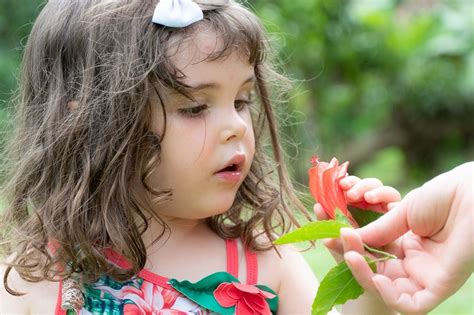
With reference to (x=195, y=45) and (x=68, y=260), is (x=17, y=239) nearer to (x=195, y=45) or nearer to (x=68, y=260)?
(x=68, y=260)

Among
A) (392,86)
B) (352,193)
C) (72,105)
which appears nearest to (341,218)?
(352,193)

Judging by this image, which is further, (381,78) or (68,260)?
(381,78)

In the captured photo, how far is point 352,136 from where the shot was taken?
8.21 metres

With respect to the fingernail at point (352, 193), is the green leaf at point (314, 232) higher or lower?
lower

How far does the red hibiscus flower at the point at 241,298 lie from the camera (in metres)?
2.33

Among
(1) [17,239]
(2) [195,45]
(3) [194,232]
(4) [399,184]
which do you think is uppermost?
(2) [195,45]

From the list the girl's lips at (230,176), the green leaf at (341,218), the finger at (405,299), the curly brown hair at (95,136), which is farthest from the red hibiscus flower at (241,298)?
the finger at (405,299)

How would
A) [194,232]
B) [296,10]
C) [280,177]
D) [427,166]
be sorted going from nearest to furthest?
[194,232]
[280,177]
[296,10]
[427,166]

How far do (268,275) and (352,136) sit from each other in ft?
19.3

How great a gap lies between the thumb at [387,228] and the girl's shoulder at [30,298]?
2.87 ft

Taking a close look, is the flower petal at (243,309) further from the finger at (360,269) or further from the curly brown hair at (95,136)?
the finger at (360,269)

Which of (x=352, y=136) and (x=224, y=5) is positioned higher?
(x=224, y=5)

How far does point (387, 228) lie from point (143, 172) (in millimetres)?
690

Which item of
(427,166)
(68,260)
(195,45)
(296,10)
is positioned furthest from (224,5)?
(427,166)
